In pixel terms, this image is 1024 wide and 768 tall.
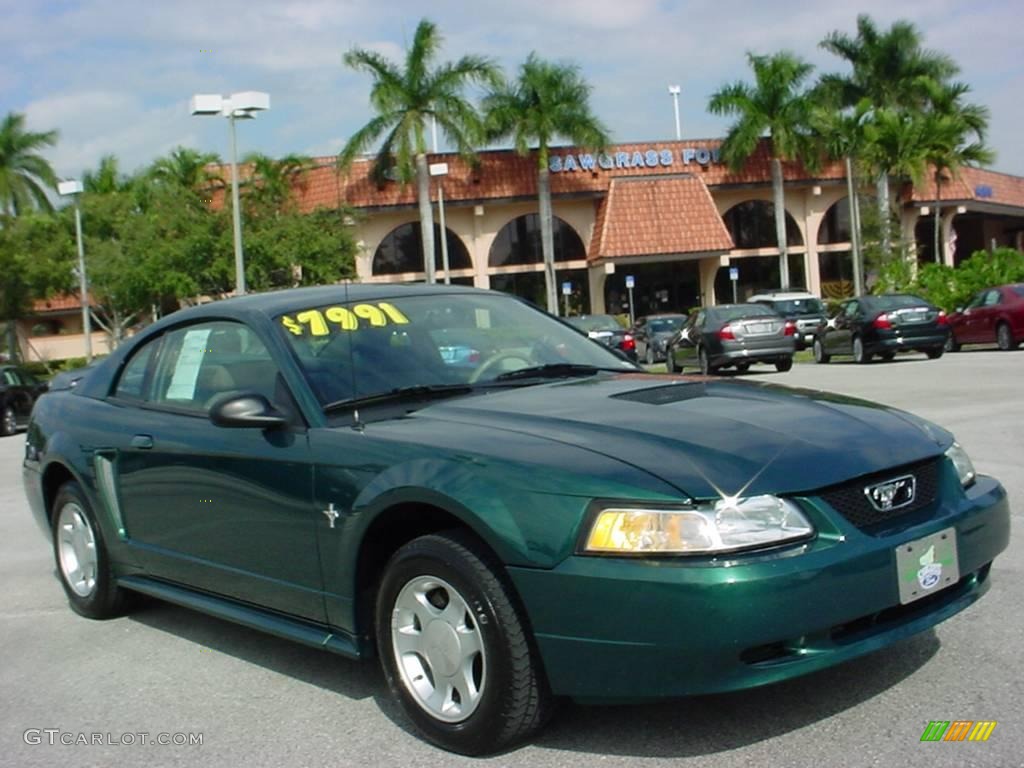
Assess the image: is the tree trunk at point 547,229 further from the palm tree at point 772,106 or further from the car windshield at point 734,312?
the car windshield at point 734,312

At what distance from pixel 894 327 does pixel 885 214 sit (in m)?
23.1

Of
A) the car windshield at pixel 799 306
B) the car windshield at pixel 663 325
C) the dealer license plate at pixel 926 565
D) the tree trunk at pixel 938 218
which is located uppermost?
the tree trunk at pixel 938 218

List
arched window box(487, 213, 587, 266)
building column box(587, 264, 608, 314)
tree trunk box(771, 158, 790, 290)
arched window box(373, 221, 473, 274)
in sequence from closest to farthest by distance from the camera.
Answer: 1. arched window box(373, 221, 473, 274)
2. tree trunk box(771, 158, 790, 290)
3. building column box(587, 264, 608, 314)
4. arched window box(487, 213, 587, 266)

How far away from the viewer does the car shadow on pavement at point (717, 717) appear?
3854mm

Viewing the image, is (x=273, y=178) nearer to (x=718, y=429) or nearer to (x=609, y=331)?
(x=609, y=331)

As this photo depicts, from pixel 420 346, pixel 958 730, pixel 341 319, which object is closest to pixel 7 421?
pixel 341 319

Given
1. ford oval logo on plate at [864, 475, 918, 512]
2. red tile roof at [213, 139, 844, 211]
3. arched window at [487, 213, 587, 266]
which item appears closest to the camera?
ford oval logo on plate at [864, 475, 918, 512]

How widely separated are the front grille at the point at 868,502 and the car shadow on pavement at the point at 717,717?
700mm

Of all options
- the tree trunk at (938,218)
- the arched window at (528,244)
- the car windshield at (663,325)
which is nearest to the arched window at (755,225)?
the tree trunk at (938,218)

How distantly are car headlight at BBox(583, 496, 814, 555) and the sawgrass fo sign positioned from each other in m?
44.5

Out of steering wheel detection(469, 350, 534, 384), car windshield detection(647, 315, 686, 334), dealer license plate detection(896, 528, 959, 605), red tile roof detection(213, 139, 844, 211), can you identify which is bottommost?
dealer license plate detection(896, 528, 959, 605)

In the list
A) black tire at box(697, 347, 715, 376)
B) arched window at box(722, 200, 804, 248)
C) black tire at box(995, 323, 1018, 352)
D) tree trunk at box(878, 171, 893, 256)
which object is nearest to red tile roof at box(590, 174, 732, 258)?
arched window at box(722, 200, 804, 248)

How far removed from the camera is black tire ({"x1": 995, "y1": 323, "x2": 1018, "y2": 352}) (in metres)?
24.7

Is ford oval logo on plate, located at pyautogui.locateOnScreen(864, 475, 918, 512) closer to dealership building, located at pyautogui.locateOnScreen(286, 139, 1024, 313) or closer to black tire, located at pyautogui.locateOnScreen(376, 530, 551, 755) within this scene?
black tire, located at pyautogui.locateOnScreen(376, 530, 551, 755)
